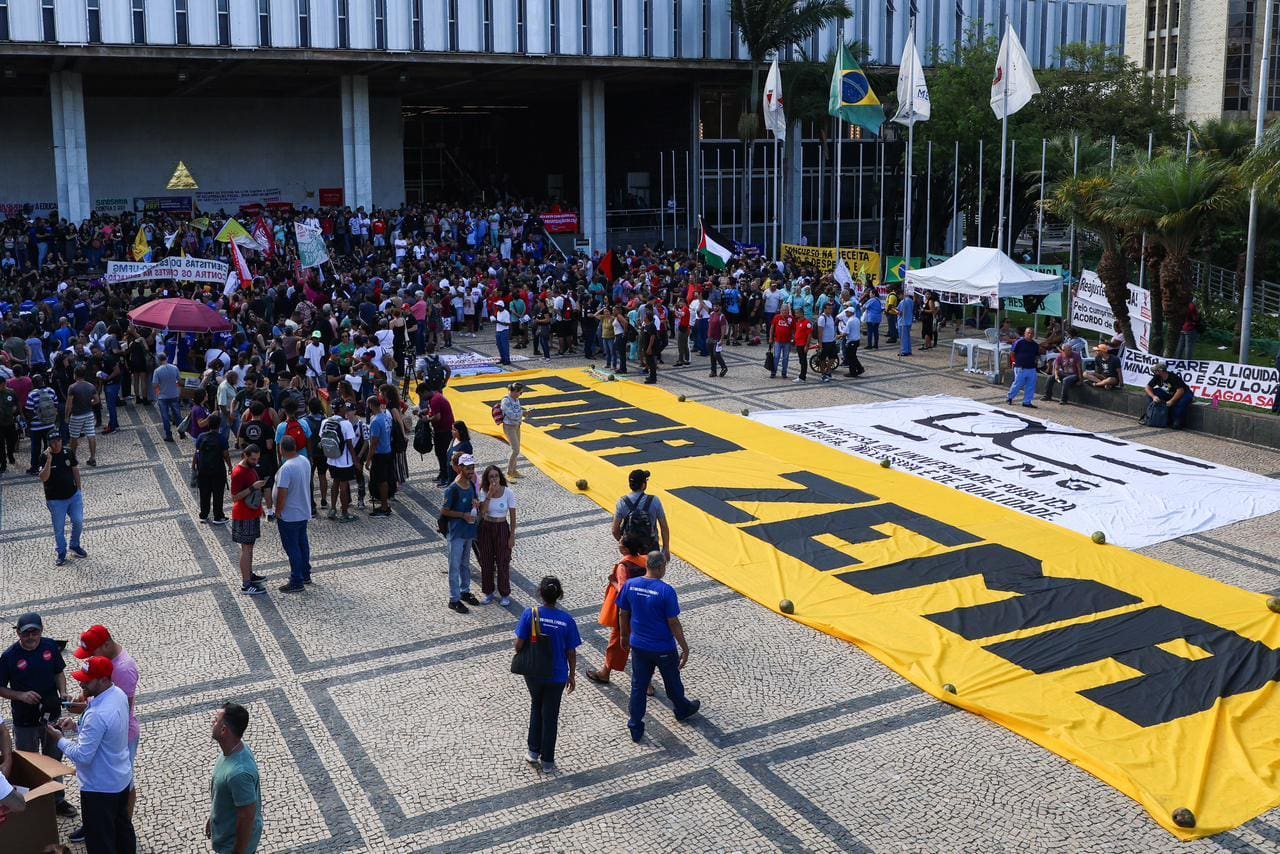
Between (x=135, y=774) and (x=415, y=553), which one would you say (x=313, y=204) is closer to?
(x=415, y=553)

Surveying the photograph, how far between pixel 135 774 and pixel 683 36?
3955cm

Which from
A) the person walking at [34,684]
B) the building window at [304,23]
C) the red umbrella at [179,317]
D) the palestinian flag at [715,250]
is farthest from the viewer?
the building window at [304,23]

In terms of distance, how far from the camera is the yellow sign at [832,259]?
109ft

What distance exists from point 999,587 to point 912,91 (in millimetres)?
21054

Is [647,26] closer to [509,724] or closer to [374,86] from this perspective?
[374,86]

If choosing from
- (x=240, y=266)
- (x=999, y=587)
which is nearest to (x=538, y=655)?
(x=999, y=587)

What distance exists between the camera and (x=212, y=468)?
1431 centimetres

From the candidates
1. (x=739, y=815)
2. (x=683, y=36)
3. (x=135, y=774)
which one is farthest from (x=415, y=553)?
(x=683, y=36)

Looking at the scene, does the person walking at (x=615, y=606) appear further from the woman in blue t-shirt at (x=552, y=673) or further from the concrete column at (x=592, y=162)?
the concrete column at (x=592, y=162)

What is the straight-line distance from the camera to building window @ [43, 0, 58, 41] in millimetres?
34281

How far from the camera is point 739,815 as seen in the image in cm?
788

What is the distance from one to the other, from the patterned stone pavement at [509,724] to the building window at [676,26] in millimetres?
33190

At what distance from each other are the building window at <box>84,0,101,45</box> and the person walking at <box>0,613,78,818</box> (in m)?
32.2

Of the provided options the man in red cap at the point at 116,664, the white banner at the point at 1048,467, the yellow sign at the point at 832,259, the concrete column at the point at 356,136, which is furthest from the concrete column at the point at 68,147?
the man in red cap at the point at 116,664
